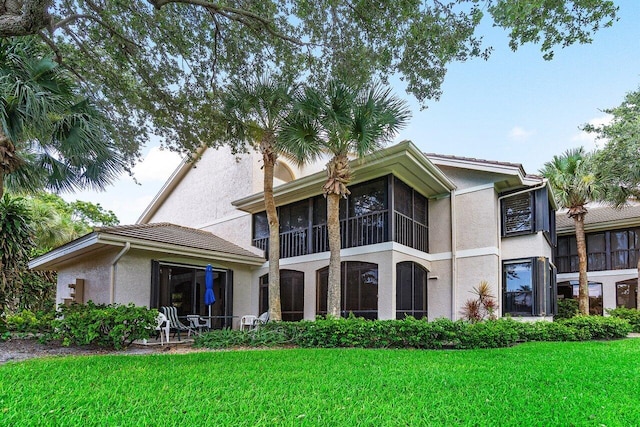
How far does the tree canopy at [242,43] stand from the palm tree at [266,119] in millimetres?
386

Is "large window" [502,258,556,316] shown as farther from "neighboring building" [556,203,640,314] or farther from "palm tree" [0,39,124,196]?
"palm tree" [0,39,124,196]

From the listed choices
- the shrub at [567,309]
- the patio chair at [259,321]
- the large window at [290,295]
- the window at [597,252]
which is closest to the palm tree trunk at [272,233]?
the patio chair at [259,321]

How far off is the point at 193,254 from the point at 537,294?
1076 centimetres

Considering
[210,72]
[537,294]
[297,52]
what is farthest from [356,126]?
[537,294]

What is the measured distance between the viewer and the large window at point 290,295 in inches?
596

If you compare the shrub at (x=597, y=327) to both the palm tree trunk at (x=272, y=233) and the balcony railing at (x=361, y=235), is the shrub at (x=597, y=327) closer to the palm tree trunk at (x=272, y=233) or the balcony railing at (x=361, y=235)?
the balcony railing at (x=361, y=235)

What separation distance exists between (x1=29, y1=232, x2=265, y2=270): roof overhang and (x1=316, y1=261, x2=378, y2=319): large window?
3924 millimetres

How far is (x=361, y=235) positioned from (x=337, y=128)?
4.04 metres

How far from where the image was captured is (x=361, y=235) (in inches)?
532

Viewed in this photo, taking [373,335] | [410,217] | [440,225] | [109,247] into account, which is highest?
[410,217]

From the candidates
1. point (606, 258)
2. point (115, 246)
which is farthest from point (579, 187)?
point (115, 246)

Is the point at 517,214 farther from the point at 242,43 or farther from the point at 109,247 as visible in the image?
the point at 109,247

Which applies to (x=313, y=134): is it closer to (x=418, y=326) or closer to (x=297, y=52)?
(x=297, y=52)

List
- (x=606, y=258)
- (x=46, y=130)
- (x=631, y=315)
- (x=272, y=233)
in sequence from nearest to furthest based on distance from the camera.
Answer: (x=46, y=130) → (x=272, y=233) → (x=631, y=315) → (x=606, y=258)
